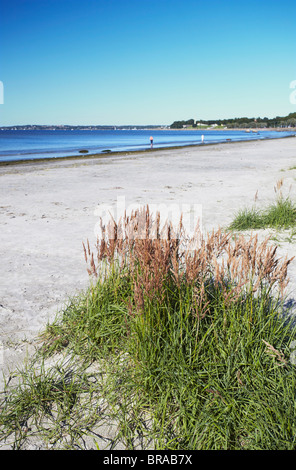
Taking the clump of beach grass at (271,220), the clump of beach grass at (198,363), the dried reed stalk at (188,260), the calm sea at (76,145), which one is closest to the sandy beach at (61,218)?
the clump of beach grass at (271,220)

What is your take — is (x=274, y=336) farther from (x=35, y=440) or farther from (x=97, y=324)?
(x=35, y=440)

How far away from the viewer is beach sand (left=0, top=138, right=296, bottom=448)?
154 inches

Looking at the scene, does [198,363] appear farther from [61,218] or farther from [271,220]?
[61,218]

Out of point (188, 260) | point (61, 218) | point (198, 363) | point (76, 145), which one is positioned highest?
point (76, 145)

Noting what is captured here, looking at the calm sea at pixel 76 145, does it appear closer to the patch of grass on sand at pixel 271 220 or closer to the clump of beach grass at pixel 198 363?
the patch of grass on sand at pixel 271 220

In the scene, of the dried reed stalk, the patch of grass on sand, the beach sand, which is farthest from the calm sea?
the dried reed stalk

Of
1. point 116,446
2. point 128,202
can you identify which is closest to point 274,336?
point 116,446

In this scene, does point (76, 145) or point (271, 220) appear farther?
point (76, 145)

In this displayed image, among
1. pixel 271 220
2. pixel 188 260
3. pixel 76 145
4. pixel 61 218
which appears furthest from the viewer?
pixel 76 145

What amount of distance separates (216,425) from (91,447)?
0.81 metres

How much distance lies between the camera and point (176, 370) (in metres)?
2.40

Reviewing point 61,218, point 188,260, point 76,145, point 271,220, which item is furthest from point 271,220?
point 76,145

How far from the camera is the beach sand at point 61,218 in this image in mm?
3912

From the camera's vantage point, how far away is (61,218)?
27.7ft
